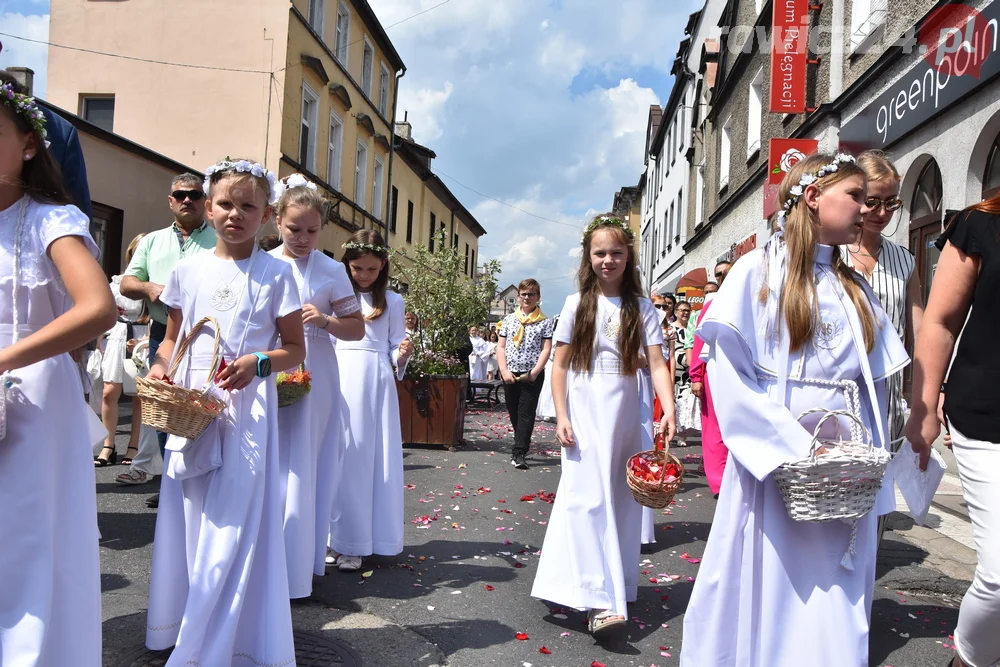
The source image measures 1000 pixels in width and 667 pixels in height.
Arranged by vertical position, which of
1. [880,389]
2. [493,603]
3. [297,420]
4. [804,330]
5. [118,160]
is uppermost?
→ [118,160]

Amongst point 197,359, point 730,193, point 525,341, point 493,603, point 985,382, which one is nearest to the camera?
point 985,382

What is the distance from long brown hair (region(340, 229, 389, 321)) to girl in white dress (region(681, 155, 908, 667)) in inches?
115

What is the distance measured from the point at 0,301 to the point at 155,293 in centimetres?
315

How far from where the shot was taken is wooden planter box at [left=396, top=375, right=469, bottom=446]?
10.3m

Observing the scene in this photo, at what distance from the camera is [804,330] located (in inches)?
107

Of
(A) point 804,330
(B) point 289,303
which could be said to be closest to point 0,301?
(B) point 289,303

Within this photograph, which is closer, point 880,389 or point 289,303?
point 880,389

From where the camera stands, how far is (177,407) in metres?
2.64

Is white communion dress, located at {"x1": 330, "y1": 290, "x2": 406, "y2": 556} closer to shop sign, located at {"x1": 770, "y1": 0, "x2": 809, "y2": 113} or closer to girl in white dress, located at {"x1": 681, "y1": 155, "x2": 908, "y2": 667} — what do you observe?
girl in white dress, located at {"x1": 681, "y1": 155, "x2": 908, "y2": 667}

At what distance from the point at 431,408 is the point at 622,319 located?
6.37 m

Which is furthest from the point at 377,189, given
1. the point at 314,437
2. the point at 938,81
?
the point at 314,437

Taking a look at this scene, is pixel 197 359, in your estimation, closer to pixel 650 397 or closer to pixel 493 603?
pixel 493 603

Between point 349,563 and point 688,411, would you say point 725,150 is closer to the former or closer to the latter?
point 688,411

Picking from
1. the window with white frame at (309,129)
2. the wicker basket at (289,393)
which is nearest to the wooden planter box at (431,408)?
the wicker basket at (289,393)
